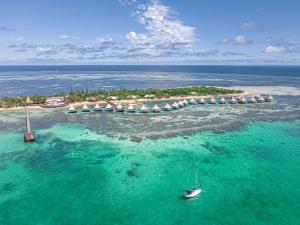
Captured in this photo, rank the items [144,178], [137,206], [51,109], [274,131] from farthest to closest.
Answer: [51,109] < [274,131] < [144,178] < [137,206]

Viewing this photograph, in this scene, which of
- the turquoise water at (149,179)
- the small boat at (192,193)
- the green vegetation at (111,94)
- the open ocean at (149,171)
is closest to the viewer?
the turquoise water at (149,179)

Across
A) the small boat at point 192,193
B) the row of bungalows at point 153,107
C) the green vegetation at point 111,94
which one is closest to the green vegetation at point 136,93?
the green vegetation at point 111,94

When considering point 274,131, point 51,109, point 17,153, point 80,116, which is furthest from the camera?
point 51,109

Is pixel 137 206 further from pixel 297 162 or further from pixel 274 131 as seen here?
pixel 274 131

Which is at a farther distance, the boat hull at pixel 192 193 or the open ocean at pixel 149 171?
the boat hull at pixel 192 193

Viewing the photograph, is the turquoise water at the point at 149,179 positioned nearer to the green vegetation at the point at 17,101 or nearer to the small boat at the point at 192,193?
the small boat at the point at 192,193

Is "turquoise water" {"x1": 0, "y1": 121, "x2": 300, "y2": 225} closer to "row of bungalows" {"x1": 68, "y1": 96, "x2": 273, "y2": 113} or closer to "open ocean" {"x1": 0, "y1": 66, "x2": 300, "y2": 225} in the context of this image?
"open ocean" {"x1": 0, "y1": 66, "x2": 300, "y2": 225}

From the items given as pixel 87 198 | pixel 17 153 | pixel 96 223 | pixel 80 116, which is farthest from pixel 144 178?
pixel 80 116

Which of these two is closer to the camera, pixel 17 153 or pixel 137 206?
pixel 137 206
